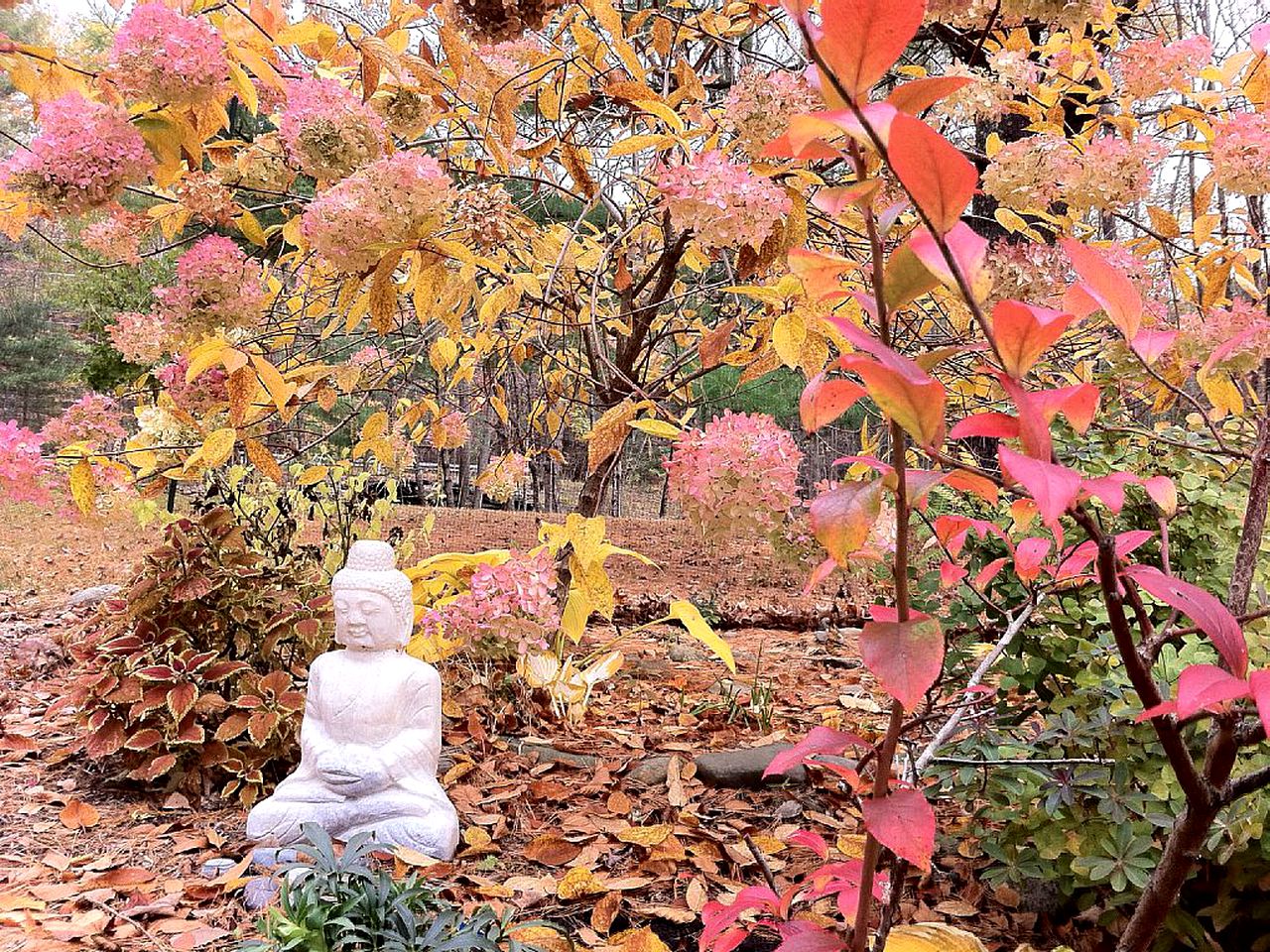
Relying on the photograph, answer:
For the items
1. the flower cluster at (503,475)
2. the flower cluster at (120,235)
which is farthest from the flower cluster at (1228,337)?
the flower cluster at (503,475)

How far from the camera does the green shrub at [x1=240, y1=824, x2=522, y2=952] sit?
141cm

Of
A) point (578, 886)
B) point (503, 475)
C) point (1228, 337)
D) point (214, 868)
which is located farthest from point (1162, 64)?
point (214, 868)

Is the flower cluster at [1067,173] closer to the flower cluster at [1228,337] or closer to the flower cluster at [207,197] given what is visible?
the flower cluster at [1228,337]

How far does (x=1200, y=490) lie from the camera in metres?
1.69

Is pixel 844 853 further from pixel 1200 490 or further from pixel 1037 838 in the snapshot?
pixel 1200 490

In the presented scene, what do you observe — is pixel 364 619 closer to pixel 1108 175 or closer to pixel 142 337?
pixel 142 337

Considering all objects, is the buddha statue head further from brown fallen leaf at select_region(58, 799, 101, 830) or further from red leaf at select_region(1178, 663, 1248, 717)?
red leaf at select_region(1178, 663, 1248, 717)

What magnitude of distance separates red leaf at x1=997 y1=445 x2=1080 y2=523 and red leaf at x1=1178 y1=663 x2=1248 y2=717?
0.51ft

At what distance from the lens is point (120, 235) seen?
175cm

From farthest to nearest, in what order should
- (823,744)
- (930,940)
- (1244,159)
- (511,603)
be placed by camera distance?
(511,603) → (1244,159) → (930,940) → (823,744)

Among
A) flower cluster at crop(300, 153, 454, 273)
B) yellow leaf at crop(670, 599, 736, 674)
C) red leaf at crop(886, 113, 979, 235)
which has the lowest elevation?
yellow leaf at crop(670, 599, 736, 674)

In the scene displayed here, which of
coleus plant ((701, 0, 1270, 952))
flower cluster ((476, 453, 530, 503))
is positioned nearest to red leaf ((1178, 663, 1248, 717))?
coleus plant ((701, 0, 1270, 952))

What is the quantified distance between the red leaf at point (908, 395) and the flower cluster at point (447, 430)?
90.5 inches

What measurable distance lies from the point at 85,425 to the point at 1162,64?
236 centimetres
